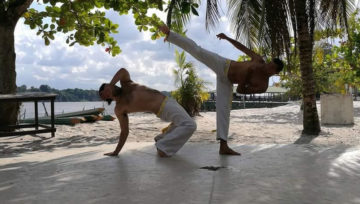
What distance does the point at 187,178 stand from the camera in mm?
2906

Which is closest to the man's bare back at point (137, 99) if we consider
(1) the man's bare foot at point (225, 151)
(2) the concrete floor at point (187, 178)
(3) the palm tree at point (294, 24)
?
(2) the concrete floor at point (187, 178)

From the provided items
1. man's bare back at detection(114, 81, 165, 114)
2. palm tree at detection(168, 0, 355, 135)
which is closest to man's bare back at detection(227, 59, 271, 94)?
man's bare back at detection(114, 81, 165, 114)

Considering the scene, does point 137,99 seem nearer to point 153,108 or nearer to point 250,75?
point 153,108

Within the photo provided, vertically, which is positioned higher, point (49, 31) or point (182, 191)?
point (49, 31)

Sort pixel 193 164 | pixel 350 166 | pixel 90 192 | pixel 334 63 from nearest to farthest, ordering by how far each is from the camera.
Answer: pixel 90 192
pixel 350 166
pixel 193 164
pixel 334 63

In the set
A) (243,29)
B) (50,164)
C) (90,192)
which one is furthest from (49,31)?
(90,192)

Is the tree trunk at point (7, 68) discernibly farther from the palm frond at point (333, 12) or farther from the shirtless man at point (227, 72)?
the palm frond at point (333, 12)

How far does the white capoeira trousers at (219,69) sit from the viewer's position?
4.23 metres

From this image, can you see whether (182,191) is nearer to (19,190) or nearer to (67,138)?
(19,190)

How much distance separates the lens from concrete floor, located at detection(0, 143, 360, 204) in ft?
7.73

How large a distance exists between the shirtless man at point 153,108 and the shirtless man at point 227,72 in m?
0.43

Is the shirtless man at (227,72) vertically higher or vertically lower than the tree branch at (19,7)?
lower

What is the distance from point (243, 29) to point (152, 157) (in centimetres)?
530

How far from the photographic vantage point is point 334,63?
13445mm
